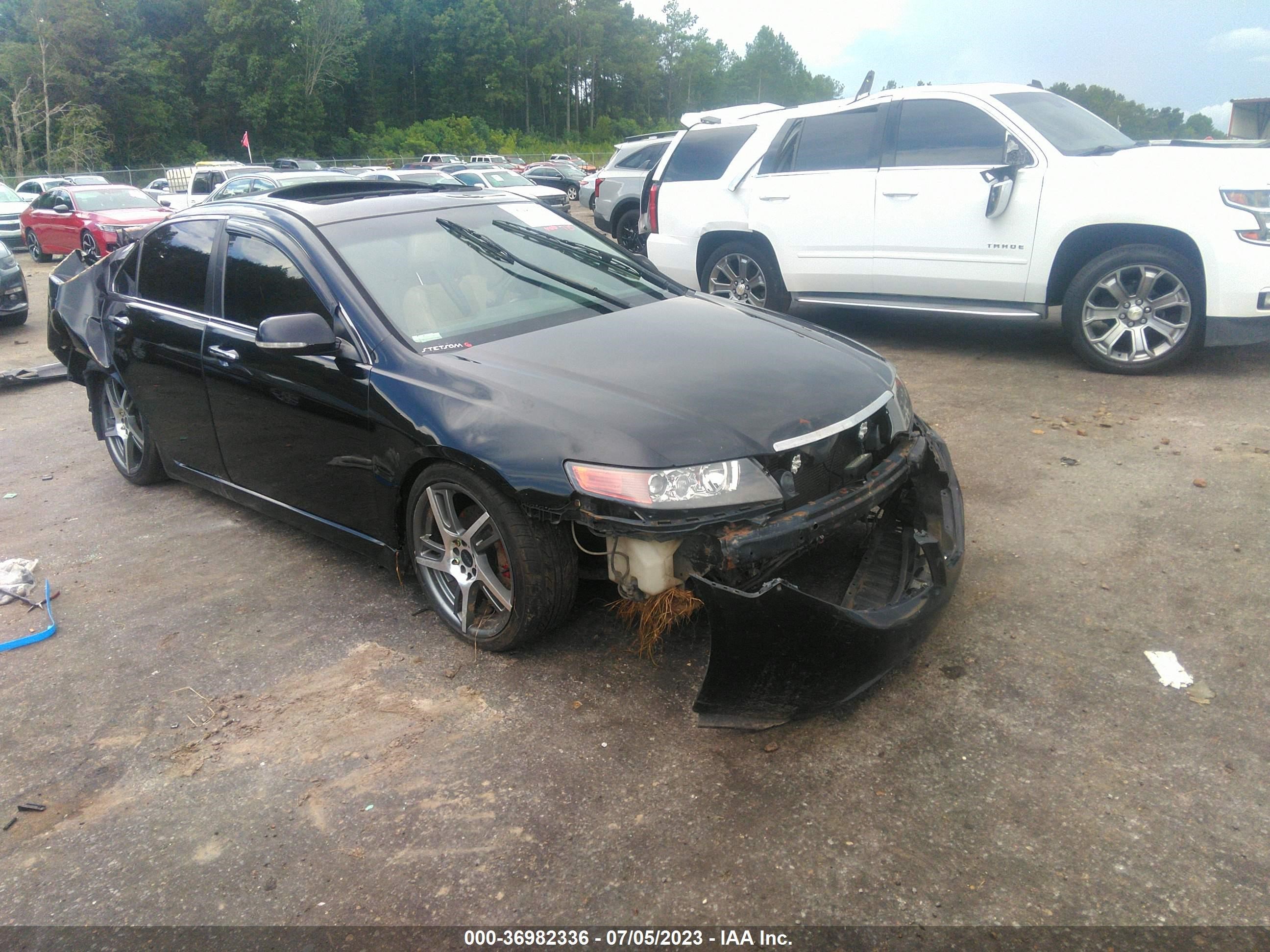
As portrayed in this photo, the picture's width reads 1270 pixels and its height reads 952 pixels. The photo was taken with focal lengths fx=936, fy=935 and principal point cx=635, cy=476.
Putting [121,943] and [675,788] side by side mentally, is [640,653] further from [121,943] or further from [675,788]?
[121,943]

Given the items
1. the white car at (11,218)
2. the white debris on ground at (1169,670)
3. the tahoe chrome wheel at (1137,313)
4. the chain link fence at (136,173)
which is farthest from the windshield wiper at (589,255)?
the chain link fence at (136,173)

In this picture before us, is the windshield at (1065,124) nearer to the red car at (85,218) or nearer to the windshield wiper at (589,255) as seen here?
the windshield wiper at (589,255)

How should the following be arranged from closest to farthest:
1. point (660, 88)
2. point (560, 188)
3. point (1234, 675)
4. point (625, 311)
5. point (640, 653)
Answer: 1. point (1234, 675)
2. point (640, 653)
3. point (625, 311)
4. point (560, 188)
5. point (660, 88)

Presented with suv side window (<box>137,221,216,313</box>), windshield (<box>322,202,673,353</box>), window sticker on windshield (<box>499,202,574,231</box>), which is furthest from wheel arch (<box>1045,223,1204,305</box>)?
suv side window (<box>137,221,216,313</box>)

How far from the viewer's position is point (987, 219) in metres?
6.71

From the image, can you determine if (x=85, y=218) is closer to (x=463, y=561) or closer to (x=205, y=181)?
(x=205, y=181)

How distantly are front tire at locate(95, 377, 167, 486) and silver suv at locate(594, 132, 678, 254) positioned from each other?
951 cm

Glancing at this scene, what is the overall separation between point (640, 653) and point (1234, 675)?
1.96 metres

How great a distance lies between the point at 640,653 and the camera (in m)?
3.40

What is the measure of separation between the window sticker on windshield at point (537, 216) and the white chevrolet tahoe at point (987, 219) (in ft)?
11.1

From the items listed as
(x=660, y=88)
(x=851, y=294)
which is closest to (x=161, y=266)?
(x=851, y=294)

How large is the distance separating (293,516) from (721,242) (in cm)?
531

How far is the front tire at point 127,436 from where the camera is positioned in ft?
17.7

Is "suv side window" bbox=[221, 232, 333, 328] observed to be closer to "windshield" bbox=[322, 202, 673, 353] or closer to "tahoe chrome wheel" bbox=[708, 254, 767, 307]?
"windshield" bbox=[322, 202, 673, 353]
